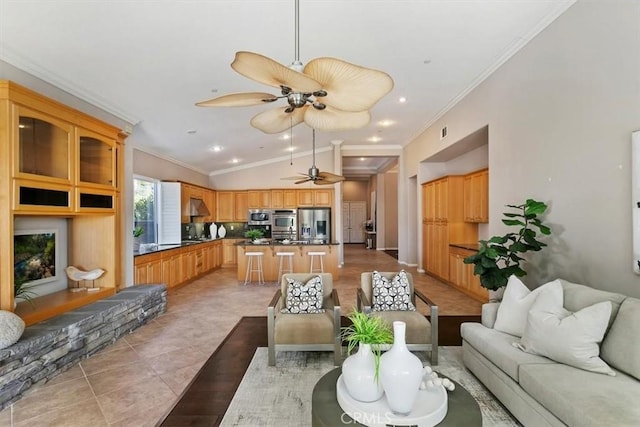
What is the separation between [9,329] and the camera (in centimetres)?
254

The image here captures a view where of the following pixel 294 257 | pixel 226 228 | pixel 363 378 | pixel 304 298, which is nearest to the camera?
pixel 363 378

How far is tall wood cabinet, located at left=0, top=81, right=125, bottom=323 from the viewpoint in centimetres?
279

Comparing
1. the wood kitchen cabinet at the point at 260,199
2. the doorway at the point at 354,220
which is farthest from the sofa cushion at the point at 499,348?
the doorway at the point at 354,220

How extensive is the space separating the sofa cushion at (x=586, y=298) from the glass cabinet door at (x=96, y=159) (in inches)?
193

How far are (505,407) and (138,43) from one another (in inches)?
177

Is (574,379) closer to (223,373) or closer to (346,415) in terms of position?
(346,415)

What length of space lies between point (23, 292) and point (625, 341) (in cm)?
528

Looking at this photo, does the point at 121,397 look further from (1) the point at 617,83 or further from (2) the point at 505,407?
(1) the point at 617,83

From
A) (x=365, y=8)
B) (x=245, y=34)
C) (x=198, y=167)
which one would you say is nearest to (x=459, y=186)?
(x=365, y=8)

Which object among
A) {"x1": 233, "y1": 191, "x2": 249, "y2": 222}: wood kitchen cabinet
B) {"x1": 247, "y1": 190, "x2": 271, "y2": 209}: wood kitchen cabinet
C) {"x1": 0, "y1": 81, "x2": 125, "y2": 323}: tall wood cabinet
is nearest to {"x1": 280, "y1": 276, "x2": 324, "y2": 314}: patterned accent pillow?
{"x1": 0, "y1": 81, "x2": 125, "y2": 323}: tall wood cabinet

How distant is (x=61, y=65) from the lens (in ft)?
10.8

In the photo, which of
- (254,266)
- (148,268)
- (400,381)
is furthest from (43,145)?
(254,266)

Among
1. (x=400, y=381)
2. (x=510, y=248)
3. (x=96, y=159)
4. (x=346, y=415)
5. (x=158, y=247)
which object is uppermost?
(x=96, y=159)

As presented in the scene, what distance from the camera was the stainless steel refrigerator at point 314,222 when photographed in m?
9.28
